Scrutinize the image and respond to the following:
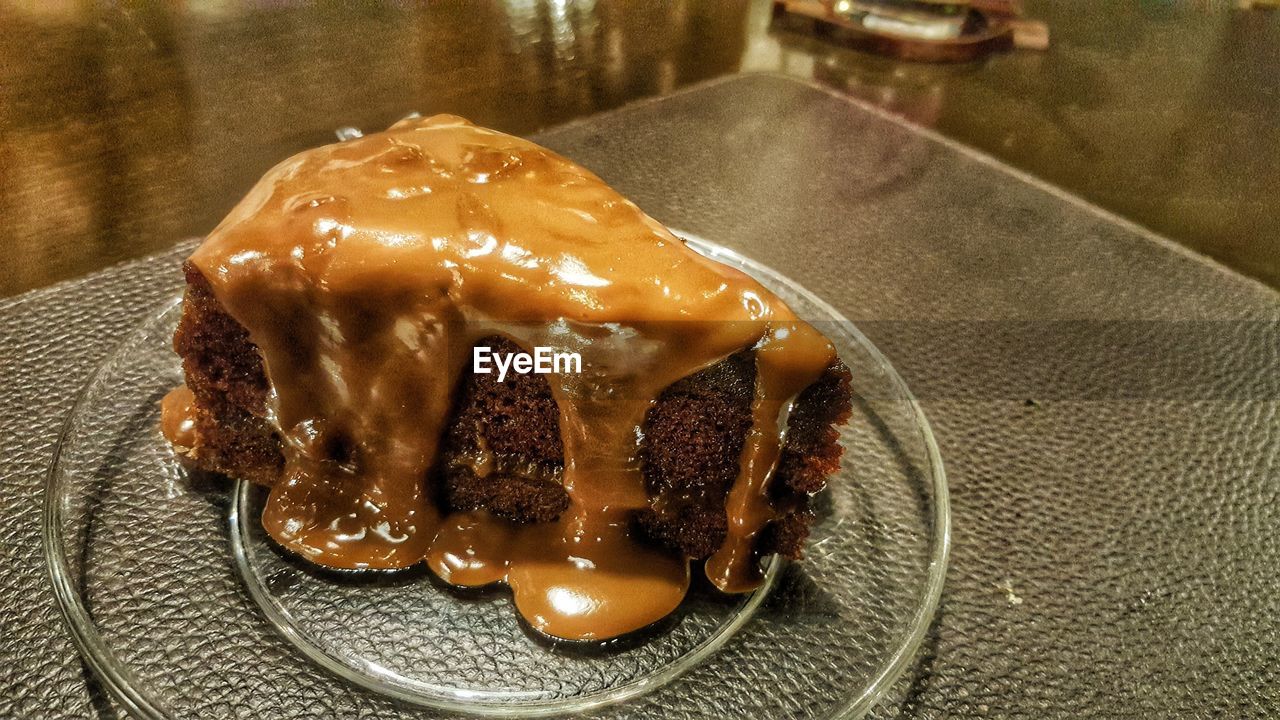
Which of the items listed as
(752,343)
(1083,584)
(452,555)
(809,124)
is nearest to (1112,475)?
(1083,584)

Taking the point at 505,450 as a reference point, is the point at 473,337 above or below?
above

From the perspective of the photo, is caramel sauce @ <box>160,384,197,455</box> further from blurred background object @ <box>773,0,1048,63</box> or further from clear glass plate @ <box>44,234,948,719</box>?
blurred background object @ <box>773,0,1048,63</box>

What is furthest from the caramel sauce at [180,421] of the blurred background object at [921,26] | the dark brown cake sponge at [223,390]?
the blurred background object at [921,26]

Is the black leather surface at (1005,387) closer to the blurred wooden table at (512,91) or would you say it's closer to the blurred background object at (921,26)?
the blurred wooden table at (512,91)

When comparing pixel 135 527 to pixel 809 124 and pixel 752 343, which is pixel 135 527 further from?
pixel 809 124

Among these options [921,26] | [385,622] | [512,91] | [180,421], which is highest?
[921,26]

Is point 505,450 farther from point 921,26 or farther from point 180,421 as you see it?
point 921,26
